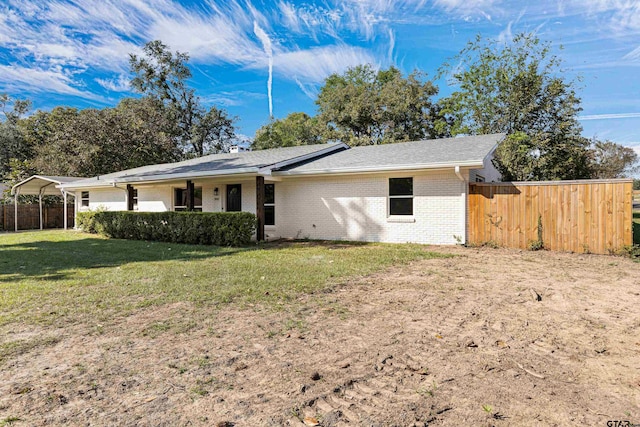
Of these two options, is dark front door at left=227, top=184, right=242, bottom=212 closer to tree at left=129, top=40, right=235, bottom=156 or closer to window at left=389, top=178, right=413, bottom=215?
window at left=389, top=178, right=413, bottom=215

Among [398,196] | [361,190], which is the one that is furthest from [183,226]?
[398,196]

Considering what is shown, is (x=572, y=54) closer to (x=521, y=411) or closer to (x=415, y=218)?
(x=415, y=218)

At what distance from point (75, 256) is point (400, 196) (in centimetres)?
966

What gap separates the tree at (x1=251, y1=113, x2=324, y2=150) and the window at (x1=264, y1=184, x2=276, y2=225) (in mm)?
17685

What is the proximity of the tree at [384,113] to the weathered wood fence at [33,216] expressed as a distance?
19788 millimetres

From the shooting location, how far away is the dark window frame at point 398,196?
38.3 feet

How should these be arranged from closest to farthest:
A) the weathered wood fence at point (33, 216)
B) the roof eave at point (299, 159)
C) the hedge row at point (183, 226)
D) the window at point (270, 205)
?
the hedge row at point (183, 226) → the roof eave at point (299, 159) → the window at point (270, 205) → the weathered wood fence at point (33, 216)

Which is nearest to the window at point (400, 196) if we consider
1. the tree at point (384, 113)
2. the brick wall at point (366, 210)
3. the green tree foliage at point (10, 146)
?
the brick wall at point (366, 210)

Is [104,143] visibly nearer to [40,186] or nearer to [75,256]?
[40,186]

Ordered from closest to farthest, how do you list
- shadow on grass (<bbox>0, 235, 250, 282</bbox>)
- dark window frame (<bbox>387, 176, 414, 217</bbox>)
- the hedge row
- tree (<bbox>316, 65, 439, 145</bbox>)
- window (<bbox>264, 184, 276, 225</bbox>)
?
shadow on grass (<bbox>0, 235, 250, 282</bbox>)
the hedge row
dark window frame (<bbox>387, 176, 414, 217</bbox>)
window (<bbox>264, 184, 276, 225</bbox>)
tree (<bbox>316, 65, 439, 145</bbox>)

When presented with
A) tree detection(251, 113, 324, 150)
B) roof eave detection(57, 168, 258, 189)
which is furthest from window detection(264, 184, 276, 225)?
tree detection(251, 113, 324, 150)

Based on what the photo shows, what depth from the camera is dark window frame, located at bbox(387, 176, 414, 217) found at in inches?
460

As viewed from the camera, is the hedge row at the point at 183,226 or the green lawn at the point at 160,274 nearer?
the green lawn at the point at 160,274

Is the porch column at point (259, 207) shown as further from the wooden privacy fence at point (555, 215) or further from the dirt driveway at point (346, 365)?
the dirt driveway at point (346, 365)
